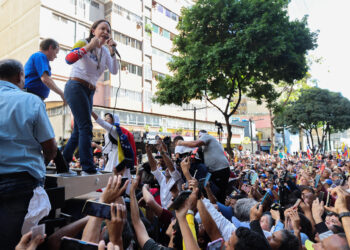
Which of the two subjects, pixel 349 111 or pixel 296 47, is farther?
pixel 349 111

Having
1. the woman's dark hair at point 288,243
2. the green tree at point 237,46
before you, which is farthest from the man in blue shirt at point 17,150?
the green tree at point 237,46

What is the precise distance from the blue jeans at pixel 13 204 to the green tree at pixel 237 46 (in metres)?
9.67

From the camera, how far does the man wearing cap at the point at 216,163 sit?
4863 millimetres

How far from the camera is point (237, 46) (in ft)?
34.7

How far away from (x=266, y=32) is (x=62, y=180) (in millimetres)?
10131

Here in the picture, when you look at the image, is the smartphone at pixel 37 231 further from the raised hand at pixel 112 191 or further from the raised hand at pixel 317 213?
the raised hand at pixel 317 213

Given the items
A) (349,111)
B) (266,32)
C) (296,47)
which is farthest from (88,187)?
(349,111)

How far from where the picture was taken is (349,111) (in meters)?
30.4

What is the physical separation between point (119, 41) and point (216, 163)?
2659cm

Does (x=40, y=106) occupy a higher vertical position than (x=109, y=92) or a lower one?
lower

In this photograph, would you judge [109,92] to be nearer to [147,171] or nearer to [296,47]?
[296,47]

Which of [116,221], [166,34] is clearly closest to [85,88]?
[116,221]

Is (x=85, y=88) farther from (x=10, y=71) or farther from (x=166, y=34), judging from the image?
(x=166, y=34)

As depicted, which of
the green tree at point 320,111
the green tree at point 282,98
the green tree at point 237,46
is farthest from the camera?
the green tree at point 320,111
